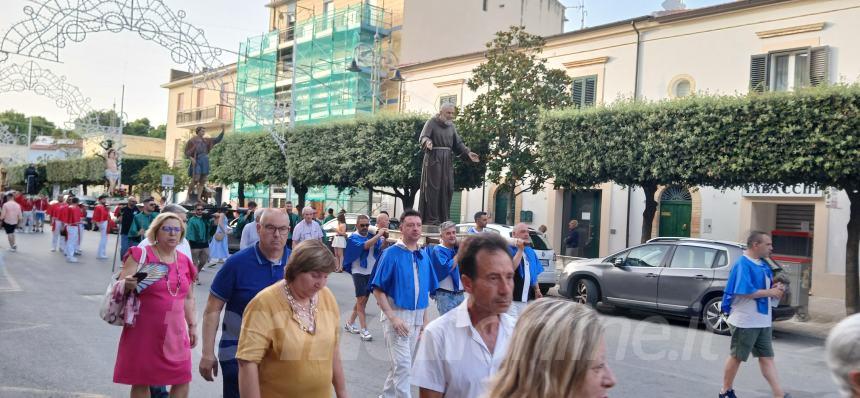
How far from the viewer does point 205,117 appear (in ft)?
157

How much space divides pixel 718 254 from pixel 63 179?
179 feet

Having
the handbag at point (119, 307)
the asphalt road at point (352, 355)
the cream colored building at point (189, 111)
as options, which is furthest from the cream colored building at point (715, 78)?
the cream colored building at point (189, 111)

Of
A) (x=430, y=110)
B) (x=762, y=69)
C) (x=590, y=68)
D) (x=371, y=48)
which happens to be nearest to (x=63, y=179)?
(x=371, y=48)

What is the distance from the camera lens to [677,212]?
22.4 meters

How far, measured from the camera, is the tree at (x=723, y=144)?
1406 cm

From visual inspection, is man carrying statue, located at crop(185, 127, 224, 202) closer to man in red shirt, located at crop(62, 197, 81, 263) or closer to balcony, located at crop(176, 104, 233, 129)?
man in red shirt, located at crop(62, 197, 81, 263)

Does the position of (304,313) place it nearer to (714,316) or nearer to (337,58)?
(714,316)

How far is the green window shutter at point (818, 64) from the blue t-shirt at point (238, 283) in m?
18.5

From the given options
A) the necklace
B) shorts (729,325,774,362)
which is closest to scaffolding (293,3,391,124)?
shorts (729,325,774,362)

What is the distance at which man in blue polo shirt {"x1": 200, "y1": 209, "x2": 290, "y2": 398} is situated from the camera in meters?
4.41

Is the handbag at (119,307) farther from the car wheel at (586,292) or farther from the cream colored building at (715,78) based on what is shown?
the cream colored building at (715,78)

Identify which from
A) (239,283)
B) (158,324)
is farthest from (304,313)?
(158,324)

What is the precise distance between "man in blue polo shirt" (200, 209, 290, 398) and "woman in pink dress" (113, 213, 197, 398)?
0.39 meters

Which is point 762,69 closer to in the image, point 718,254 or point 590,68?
point 590,68
